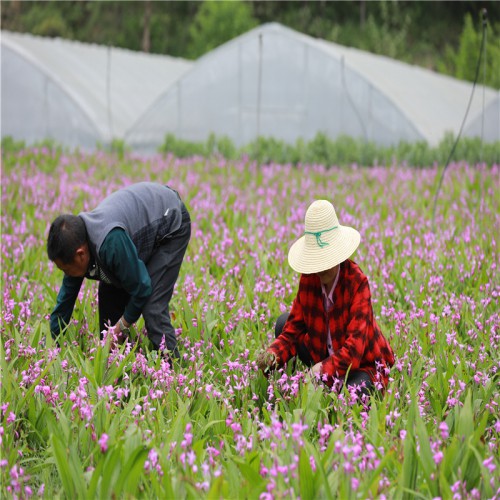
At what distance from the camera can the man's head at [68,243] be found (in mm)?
3537

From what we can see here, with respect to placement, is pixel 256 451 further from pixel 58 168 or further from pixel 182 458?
pixel 58 168

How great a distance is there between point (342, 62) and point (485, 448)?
13.2 metres

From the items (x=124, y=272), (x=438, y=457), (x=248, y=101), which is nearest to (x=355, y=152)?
(x=248, y=101)

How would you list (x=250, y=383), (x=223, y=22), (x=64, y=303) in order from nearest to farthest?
(x=250, y=383)
(x=64, y=303)
(x=223, y=22)

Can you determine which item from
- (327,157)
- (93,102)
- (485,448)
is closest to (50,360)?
(485,448)

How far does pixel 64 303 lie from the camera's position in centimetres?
403

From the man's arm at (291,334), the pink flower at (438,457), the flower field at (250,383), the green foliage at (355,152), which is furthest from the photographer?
the green foliage at (355,152)

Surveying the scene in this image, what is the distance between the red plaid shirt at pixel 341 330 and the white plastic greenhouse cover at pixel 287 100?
11305 mm

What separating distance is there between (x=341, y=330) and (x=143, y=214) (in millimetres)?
1263

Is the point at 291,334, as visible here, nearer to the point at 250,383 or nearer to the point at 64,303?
the point at 250,383

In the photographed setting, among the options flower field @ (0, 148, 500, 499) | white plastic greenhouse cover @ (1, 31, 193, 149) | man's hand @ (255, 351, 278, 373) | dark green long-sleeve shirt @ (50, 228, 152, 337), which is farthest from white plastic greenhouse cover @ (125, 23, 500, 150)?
man's hand @ (255, 351, 278, 373)

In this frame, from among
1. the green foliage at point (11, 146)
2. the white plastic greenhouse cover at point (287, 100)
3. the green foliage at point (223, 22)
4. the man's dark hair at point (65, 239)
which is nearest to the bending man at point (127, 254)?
the man's dark hair at point (65, 239)

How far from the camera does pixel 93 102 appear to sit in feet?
58.4

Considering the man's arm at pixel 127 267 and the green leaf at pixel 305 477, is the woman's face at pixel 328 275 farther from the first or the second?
the green leaf at pixel 305 477
